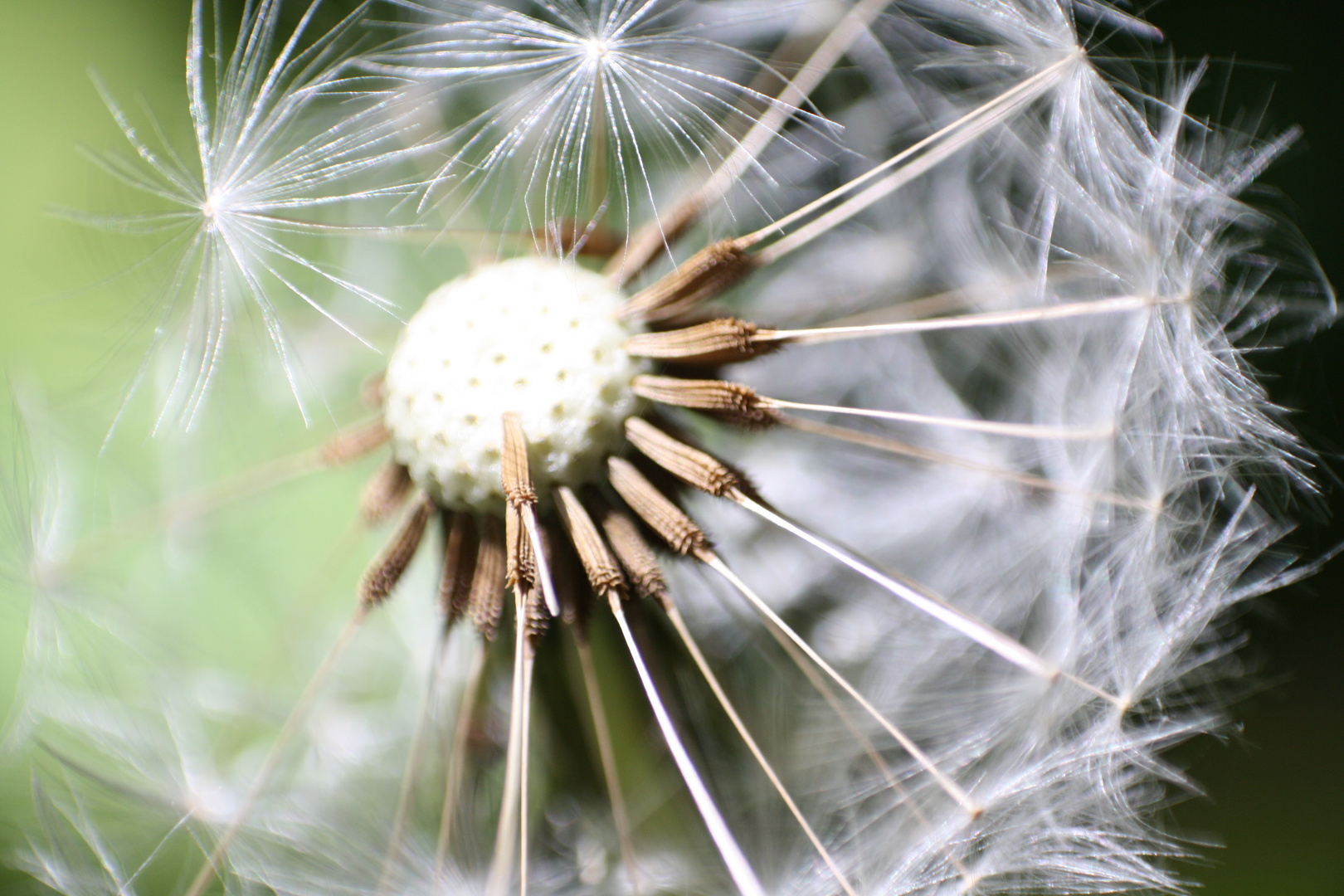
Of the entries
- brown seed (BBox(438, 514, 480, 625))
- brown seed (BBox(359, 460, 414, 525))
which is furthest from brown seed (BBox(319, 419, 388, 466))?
brown seed (BBox(438, 514, 480, 625))

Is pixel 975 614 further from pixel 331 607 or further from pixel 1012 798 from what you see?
pixel 331 607

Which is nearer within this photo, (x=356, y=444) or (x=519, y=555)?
(x=519, y=555)

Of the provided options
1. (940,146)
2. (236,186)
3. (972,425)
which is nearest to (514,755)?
(972,425)

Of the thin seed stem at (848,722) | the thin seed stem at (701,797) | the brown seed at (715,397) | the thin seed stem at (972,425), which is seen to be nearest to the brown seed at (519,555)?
the thin seed stem at (701,797)

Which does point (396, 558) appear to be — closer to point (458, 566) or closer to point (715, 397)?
point (458, 566)

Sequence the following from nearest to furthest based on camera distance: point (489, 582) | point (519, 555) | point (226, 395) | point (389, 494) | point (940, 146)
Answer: point (519, 555)
point (489, 582)
point (389, 494)
point (940, 146)
point (226, 395)

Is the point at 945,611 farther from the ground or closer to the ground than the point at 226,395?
closer to the ground
